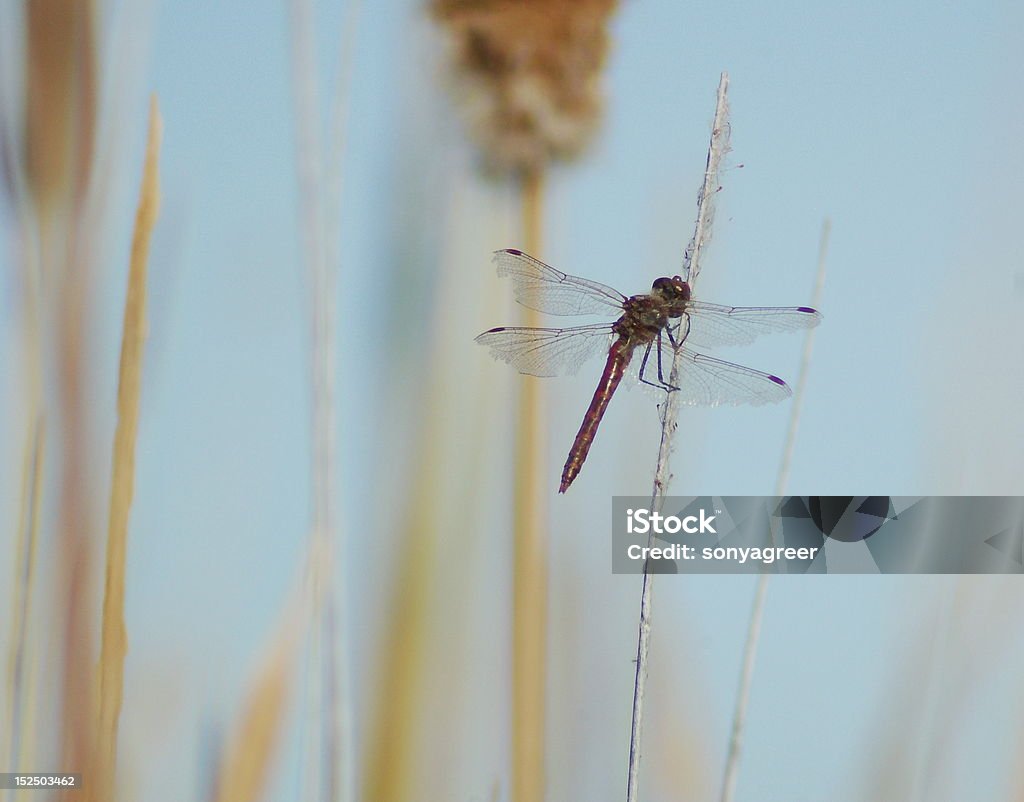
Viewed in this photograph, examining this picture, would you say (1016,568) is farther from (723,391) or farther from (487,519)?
(487,519)

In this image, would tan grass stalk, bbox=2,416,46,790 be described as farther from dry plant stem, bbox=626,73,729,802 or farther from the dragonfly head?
the dragonfly head

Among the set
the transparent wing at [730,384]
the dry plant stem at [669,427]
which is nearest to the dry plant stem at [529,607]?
the dry plant stem at [669,427]

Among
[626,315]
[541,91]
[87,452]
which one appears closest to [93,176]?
[87,452]

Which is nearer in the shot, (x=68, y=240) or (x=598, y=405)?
(x=68, y=240)

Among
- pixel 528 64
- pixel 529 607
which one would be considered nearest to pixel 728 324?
pixel 528 64

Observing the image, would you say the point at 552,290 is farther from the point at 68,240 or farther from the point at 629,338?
the point at 68,240

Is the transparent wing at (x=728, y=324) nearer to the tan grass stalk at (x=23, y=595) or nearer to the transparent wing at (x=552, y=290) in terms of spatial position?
the transparent wing at (x=552, y=290)
